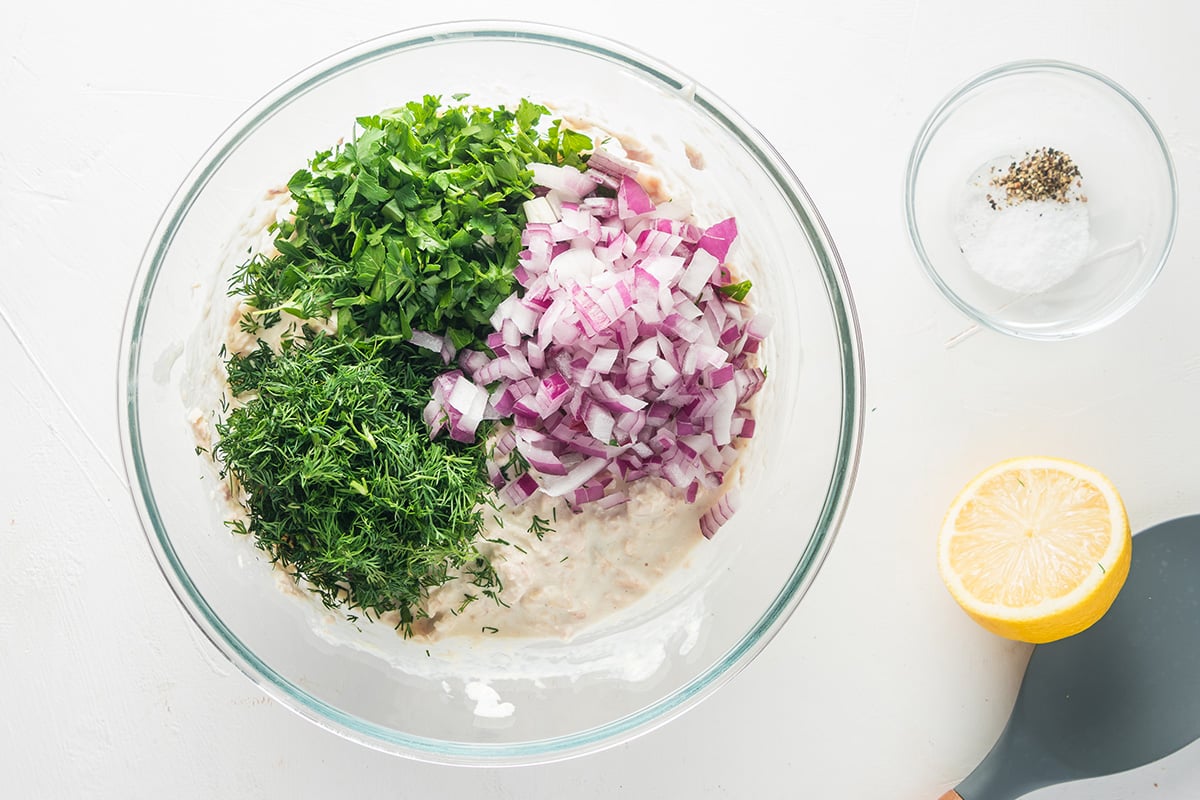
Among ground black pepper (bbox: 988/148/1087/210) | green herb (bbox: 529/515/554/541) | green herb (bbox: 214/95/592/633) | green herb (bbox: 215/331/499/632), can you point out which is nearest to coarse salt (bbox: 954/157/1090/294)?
ground black pepper (bbox: 988/148/1087/210)

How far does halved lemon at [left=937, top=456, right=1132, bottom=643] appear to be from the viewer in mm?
1856

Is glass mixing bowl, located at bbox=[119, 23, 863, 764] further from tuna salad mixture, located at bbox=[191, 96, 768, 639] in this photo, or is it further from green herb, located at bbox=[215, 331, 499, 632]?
green herb, located at bbox=[215, 331, 499, 632]

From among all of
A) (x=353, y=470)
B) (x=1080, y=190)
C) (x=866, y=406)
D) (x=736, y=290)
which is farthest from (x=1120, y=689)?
(x=353, y=470)

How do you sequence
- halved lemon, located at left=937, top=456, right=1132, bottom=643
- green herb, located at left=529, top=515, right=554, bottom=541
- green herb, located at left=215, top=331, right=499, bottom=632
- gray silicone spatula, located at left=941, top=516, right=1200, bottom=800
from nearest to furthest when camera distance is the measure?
1. green herb, located at left=215, top=331, right=499, bottom=632
2. green herb, located at left=529, top=515, right=554, bottom=541
3. halved lemon, located at left=937, top=456, right=1132, bottom=643
4. gray silicone spatula, located at left=941, top=516, right=1200, bottom=800

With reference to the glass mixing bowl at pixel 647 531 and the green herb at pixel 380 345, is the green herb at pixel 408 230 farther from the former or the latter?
the glass mixing bowl at pixel 647 531

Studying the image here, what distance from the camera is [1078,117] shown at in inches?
82.9

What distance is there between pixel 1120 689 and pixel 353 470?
169 centimetres

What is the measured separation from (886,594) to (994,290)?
2.41 ft

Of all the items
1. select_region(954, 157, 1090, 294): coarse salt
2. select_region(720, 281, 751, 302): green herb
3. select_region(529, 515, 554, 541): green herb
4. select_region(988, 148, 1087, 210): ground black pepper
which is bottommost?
select_region(529, 515, 554, 541): green herb

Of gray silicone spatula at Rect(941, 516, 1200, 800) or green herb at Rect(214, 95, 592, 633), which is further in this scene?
gray silicone spatula at Rect(941, 516, 1200, 800)

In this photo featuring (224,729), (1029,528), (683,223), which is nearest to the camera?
Answer: (683,223)

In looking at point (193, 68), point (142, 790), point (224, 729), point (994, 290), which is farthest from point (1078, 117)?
point (142, 790)

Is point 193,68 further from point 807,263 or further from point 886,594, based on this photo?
point 886,594

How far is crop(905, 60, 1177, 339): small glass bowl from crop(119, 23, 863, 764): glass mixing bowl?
1.52ft
